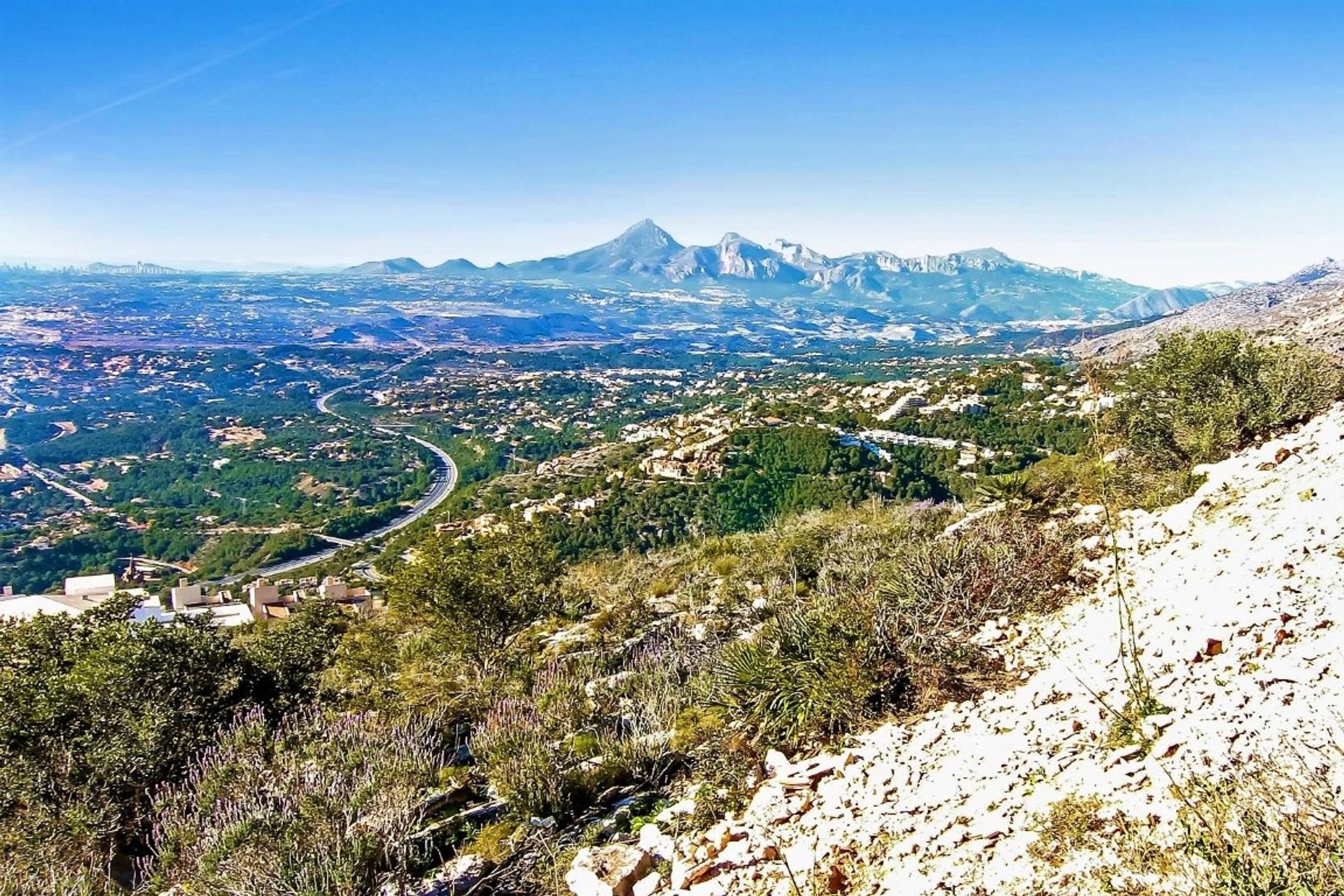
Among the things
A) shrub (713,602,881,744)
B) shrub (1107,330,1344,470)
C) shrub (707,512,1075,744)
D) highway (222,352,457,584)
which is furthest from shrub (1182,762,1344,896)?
highway (222,352,457,584)

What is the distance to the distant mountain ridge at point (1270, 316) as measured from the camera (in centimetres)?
3153

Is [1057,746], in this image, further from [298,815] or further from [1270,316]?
[1270,316]

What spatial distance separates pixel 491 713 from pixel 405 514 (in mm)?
51737

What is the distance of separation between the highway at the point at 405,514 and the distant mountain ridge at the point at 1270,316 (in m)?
46.7

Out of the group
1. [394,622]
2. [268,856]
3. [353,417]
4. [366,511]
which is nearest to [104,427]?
[353,417]

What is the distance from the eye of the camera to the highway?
4285 centimetres

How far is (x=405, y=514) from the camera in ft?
180

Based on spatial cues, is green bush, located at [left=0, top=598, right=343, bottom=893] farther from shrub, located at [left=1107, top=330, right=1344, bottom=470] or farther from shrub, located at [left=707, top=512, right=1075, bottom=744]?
shrub, located at [left=1107, top=330, right=1344, bottom=470]

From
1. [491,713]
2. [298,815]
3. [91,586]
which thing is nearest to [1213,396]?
[491,713]

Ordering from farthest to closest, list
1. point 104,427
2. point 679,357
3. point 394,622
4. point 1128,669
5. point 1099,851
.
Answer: point 679,357 → point 104,427 → point 394,622 → point 1128,669 → point 1099,851

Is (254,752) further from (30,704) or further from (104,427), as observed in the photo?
(104,427)

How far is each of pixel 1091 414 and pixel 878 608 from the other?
10.4 feet

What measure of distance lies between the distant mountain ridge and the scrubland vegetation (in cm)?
330

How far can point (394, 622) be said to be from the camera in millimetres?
11656
